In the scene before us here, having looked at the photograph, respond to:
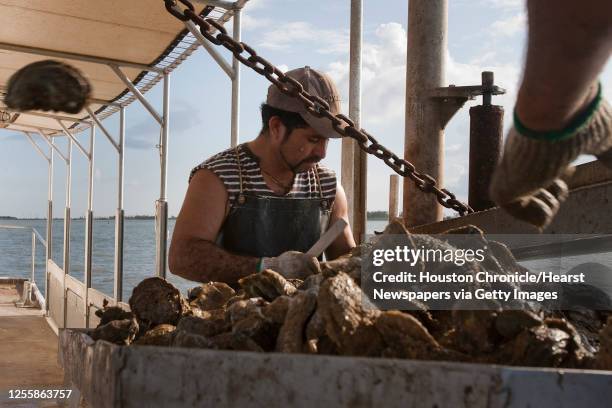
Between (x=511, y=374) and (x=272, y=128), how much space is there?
229 centimetres

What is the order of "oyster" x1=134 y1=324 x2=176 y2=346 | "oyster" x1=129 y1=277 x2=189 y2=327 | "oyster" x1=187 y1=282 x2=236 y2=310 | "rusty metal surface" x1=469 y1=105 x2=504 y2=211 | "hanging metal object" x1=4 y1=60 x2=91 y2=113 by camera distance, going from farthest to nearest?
1. "rusty metal surface" x1=469 y1=105 x2=504 y2=211
2. "hanging metal object" x1=4 y1=60 x2=91 y2=113
3. "oyster" x1=187 y1=282 x2=236 y2=310
4. "oyster" x1=129 y1=277 x2=189 y2=327
5. "oyster" x1=134 y1=324 x2=176 y2=346

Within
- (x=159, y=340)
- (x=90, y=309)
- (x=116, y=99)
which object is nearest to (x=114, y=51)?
(x=116, y=99)

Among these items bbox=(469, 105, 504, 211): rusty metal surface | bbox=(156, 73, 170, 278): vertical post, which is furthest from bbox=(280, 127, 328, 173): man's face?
bbox=(156, 73, 170, 278): vertical post

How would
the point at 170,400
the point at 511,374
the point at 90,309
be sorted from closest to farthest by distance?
1. the point at 511,374
2. the point at 170,400
3. the point at 90,309

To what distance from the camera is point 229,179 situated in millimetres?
3045

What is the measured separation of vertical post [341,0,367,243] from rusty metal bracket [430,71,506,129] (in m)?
0.92

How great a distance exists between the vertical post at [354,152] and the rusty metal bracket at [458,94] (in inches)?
36.1

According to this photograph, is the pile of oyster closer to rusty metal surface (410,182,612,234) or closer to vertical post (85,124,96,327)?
rusty metal surface (410,182,612,234)

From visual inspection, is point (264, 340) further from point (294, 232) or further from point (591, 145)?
point (294, 232)

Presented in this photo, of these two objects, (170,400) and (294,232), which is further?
(294,232)

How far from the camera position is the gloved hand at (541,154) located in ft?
3.29

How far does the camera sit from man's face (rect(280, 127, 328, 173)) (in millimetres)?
3012

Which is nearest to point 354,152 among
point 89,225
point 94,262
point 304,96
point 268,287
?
point 304,96

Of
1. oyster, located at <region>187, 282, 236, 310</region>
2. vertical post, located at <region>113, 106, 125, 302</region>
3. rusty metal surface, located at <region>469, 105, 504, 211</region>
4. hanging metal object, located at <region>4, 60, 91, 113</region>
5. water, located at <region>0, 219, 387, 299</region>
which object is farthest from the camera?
water, located at <region>0, 219, 387, 299</region>
